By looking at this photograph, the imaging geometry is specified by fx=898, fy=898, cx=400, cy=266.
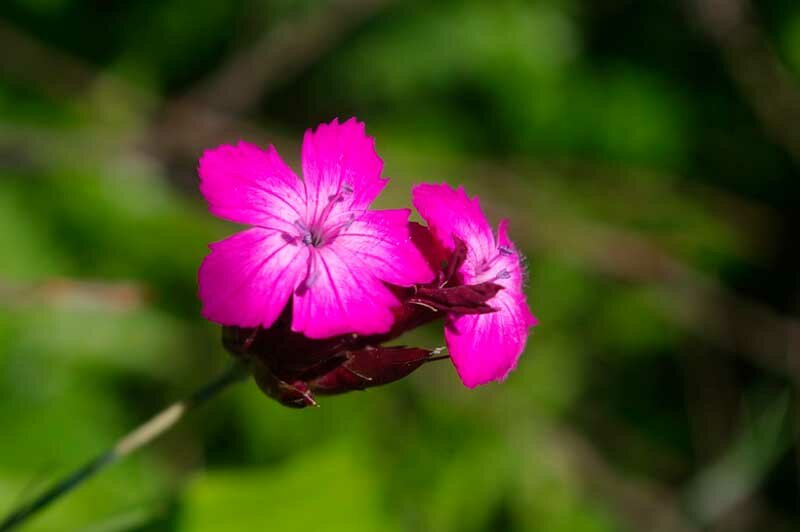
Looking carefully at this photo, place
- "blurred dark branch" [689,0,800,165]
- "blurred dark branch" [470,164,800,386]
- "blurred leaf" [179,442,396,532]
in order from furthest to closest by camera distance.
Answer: "blurred dark branch" [689,0,800,165] → "blurred dark branch" [470,164,800,386] → "blurred leaf" [179,442,396,532]

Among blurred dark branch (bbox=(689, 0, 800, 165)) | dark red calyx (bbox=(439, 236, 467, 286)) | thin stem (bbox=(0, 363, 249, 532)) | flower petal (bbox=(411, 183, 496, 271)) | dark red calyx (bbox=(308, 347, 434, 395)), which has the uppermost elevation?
blurred dark branch (bbox=(689, 0, 800, 165))

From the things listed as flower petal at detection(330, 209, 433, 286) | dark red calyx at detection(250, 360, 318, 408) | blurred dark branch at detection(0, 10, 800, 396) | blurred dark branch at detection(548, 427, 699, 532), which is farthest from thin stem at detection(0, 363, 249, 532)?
blurred dark branch at detection(548, 427, 699, 532)

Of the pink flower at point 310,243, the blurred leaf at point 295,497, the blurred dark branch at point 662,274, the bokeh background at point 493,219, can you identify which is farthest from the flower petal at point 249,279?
the blurred dark branch at point 662,274

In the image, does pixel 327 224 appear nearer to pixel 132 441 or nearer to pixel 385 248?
pixel 385 248

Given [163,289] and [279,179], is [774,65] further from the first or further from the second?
[279,179]

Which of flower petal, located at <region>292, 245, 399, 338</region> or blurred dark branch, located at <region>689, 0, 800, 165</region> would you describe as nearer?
flower petal, located at <region>292, 245, 399, 338</region>

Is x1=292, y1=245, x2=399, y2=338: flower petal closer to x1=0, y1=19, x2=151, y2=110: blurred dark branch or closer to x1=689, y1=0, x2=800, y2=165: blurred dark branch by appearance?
x1=0, y1=19, x2=151, y2=110: blurred dark branch
